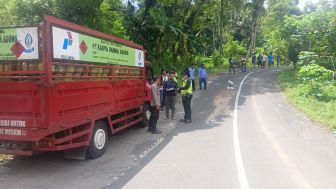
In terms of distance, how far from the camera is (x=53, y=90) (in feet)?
23.8

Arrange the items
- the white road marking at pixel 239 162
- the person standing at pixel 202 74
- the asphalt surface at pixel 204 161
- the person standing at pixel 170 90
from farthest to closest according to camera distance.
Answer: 1. the person standing at pixel 202 74
2. the person standing at pixel 170 90
3. the asphalt surface at pixel 204 161
4. the white road marking at pixel 239 162

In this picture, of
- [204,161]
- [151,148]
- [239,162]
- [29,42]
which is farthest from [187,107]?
[29,42]

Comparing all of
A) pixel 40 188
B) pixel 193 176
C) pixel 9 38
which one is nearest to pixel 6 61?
pixel 9 38

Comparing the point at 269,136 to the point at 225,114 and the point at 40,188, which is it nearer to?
the point at 225,114

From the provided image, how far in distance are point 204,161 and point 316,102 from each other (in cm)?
1012

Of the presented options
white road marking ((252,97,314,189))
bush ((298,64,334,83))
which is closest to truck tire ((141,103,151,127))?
white road marking ((252,97,314,189))

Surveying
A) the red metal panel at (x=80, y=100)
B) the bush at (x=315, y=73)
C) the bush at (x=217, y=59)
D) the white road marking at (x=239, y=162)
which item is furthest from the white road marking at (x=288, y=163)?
the bush at (x=217, y=59)

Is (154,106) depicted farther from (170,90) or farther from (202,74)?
(202,74)

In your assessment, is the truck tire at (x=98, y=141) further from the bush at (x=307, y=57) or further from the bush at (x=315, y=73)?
the bush at (x=307, y=57)

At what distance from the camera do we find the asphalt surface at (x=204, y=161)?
23.2 feet

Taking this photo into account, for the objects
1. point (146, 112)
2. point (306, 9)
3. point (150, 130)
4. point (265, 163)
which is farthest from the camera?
point (306, 9)

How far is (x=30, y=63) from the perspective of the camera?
7.43 meters

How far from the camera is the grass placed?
44.7 feet

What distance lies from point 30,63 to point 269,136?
6762 mm
